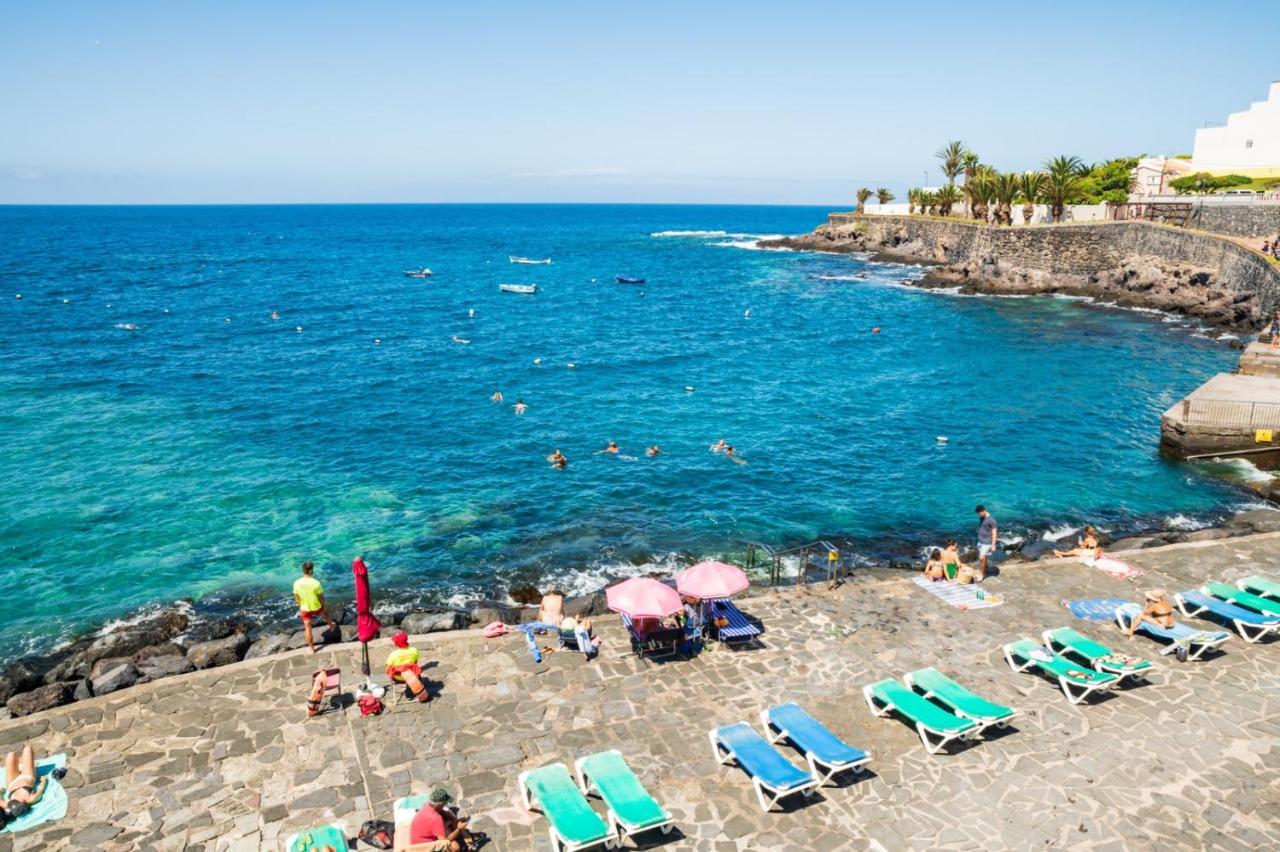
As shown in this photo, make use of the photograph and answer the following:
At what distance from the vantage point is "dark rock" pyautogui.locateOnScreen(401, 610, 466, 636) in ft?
58.3

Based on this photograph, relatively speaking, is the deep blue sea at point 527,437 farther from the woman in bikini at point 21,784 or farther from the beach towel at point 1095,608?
the woman in bikini at point 21,784

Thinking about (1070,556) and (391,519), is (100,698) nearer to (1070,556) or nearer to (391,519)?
(391,519)

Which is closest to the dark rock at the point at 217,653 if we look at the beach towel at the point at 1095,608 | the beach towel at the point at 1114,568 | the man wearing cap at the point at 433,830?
the man wearing cap at the point at 433,830

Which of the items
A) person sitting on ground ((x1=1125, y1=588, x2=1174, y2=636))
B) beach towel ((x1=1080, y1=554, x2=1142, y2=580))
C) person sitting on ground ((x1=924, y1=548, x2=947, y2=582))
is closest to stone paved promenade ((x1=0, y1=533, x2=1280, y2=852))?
person sitting on ground ((x1=1125, y1=588, x2=1174, y2=636))

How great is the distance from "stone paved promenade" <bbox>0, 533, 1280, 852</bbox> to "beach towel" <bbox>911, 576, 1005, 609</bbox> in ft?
3.09

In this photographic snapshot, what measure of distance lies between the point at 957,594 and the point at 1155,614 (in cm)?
390

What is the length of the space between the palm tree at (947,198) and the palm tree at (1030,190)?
1965 centimetres

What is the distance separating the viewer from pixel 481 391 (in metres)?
45.2

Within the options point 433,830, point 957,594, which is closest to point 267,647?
point 433,830

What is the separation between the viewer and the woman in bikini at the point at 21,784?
11352 millimetres

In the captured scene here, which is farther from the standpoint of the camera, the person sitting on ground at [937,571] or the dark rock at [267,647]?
the person sitting on ground at [937,571]

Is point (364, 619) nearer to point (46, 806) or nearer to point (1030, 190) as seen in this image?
point (46, 806)

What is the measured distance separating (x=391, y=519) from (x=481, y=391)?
1875 cm

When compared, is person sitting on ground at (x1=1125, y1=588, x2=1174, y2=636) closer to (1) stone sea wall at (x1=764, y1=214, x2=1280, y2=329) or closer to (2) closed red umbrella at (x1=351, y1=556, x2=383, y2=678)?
(2) closed red umbrella at (x1=351, y1=556, x2=383, y2=678)
